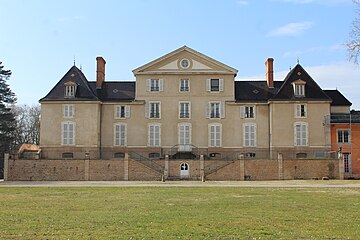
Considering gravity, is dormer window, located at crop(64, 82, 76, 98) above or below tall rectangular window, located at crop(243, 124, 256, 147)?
above

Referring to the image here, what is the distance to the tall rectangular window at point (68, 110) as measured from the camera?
46.4m

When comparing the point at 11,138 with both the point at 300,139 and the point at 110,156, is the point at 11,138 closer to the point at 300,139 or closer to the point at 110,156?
the point at 110,156

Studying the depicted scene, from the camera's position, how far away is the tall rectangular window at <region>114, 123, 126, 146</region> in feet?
154

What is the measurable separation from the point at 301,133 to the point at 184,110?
10759 millimetres

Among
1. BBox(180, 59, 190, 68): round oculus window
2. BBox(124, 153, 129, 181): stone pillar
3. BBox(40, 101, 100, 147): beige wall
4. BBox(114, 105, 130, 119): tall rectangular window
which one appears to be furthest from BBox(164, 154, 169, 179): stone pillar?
BBox(180, 59, 190, 68): round oculus window

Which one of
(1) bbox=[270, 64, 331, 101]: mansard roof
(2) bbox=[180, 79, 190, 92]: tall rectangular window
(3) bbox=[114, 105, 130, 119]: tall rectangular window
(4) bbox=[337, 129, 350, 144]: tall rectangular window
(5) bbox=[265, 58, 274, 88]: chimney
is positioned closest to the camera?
(4) bbox=[337, 129, 350, 144]: tall rectangular window

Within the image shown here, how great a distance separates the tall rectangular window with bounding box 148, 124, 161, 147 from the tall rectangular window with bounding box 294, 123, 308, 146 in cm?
1237

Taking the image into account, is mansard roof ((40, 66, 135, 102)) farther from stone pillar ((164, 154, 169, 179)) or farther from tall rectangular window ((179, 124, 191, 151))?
stone pillar ((164, 154, 169, 179))

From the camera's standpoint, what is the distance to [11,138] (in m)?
51.4

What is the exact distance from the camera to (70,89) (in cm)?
4691

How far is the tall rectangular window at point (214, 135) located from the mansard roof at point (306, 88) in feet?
18.8

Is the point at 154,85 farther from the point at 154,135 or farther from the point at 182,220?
the point at 182,220

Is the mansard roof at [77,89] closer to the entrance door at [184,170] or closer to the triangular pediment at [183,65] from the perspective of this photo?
the triangular pediment at [183,65]

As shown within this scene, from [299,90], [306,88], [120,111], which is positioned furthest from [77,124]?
[306,88]
